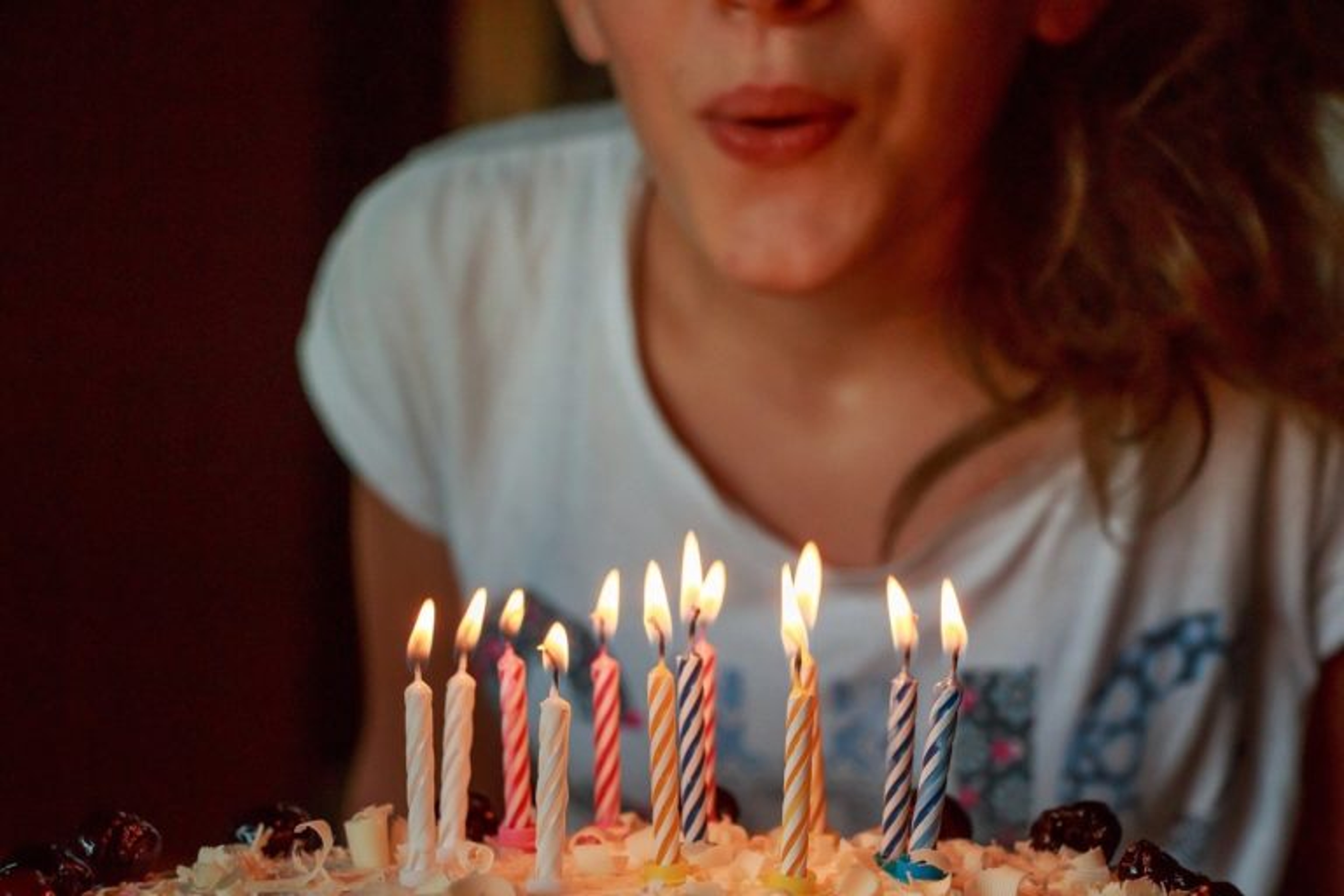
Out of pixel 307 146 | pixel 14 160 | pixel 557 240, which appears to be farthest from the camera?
pixel 307 146

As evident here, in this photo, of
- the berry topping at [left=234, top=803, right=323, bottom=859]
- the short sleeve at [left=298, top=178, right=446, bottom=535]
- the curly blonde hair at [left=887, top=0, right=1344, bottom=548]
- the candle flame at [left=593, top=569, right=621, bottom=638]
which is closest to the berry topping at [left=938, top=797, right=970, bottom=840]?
the candle flame at [left=593, top=569, right=621, bottom=638]

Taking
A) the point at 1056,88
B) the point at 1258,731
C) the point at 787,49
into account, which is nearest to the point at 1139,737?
the point at 1258,731

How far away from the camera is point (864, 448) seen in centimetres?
190

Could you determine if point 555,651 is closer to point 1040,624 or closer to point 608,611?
point 608,611

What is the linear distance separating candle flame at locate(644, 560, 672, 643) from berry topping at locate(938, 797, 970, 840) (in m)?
0.26

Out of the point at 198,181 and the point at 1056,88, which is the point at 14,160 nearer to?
the point at 198,181

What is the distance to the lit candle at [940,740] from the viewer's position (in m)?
1.17

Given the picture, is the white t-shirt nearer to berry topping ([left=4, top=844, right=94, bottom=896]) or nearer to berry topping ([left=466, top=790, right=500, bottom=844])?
berry topping ([left=466, top=790, right=500, bottom=844])

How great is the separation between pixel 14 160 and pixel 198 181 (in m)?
0.25

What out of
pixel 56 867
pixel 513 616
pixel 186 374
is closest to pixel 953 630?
pixel 513 616

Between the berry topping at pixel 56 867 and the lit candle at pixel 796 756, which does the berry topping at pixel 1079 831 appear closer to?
the lit candle at pixel 796 756

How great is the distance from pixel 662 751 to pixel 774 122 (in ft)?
1.88

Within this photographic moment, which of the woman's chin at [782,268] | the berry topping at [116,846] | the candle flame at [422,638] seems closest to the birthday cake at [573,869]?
the berry topping at [116,846]

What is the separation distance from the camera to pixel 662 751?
119 centimetres
